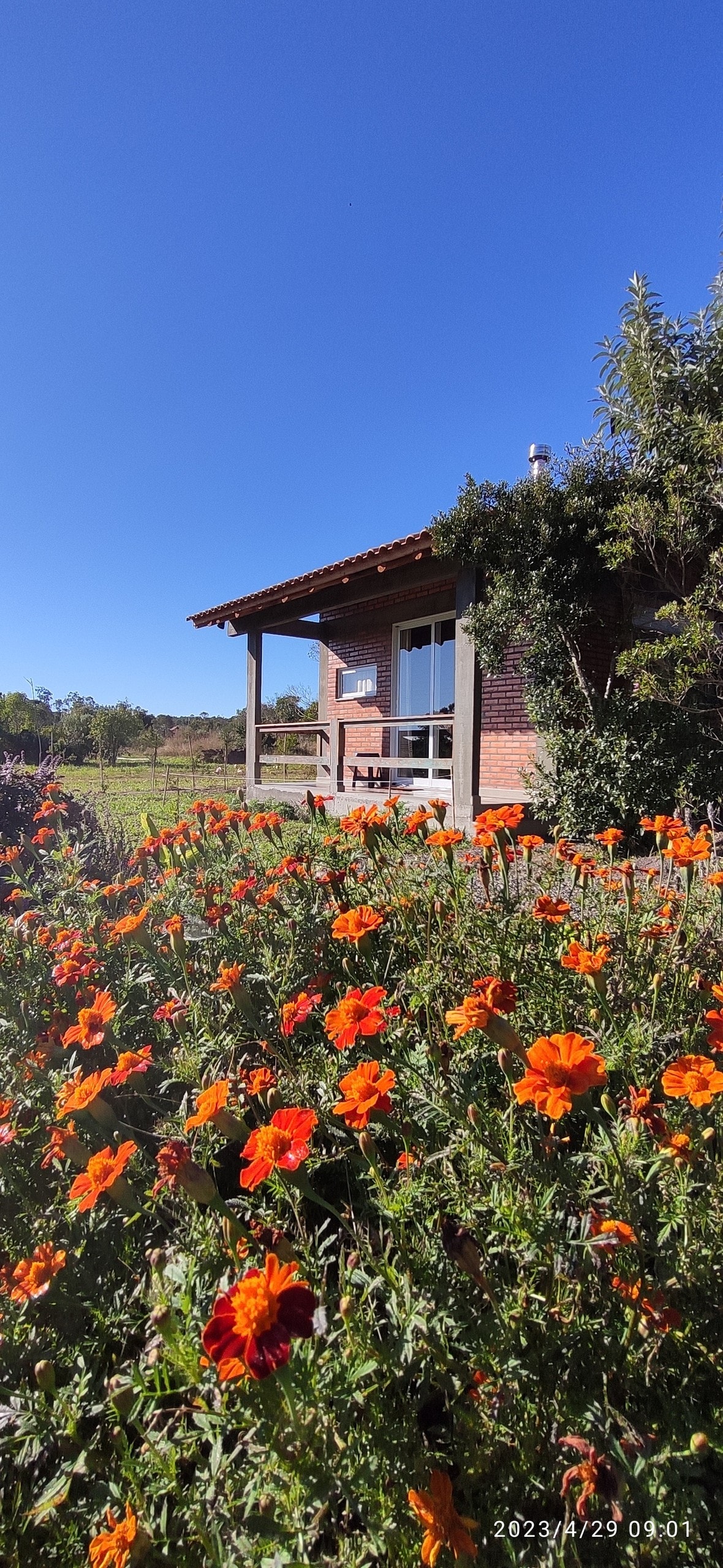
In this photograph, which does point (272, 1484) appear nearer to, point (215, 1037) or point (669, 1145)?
point (669, 1145)

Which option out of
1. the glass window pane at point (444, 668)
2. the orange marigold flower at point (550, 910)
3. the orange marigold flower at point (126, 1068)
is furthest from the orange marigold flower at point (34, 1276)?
the glass window pane at point (444, 668)

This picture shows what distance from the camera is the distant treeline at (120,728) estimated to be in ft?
66.2

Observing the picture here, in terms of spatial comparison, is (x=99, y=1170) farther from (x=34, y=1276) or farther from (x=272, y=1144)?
(x=272, y=1144)

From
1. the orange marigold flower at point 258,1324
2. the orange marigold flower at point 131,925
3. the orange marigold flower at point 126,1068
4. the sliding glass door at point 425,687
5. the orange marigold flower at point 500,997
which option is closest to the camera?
the orange marigold flower at point 258,1324

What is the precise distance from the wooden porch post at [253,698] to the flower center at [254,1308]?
882 centimetres

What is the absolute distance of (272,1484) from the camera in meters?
0.66

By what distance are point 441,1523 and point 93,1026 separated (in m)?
0.90

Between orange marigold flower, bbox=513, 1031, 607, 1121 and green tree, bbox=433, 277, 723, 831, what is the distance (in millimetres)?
4606

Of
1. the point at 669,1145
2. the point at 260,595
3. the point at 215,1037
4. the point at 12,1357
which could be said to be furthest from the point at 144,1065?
the point at 260,595

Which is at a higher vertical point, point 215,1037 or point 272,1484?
point 215,1037

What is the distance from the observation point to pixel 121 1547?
653mm

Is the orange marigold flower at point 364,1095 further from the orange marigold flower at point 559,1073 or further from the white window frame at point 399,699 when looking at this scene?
the white window frame at point 399,699

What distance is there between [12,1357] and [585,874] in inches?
55.6

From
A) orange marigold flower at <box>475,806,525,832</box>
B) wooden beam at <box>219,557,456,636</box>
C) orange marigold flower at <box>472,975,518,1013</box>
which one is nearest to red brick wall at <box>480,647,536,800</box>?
wooden beam at <box>219,557,456,636</box>
